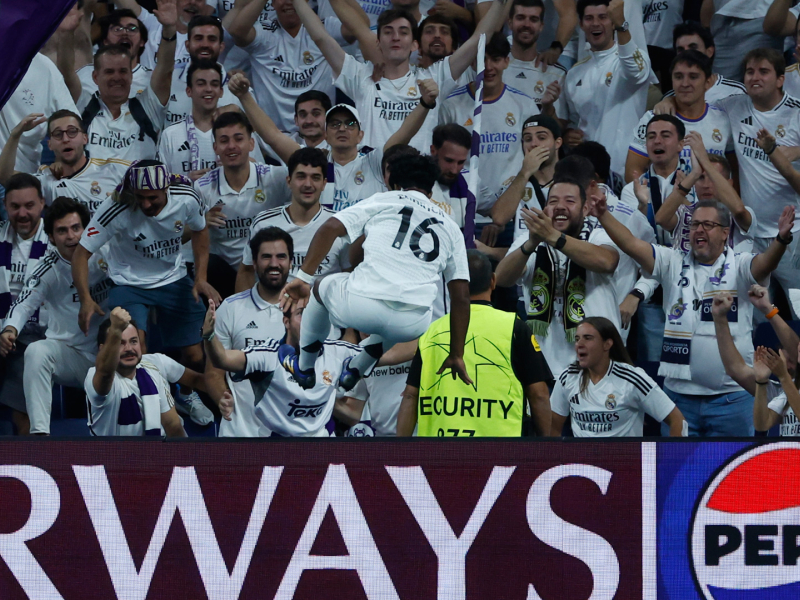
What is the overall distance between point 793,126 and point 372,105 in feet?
12.2

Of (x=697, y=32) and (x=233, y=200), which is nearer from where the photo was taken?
(x=233, y=200)

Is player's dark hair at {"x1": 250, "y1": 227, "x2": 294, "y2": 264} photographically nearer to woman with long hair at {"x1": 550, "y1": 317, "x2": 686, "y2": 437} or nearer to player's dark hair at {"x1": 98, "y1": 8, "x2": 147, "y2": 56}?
woman with long hair at {"x1": 550, "y1": 317, "x2": 686, "y2": 437}

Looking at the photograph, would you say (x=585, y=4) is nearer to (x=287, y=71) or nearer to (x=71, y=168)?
(x=287, y=71)

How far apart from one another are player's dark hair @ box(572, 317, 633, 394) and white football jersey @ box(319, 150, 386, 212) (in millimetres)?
2650

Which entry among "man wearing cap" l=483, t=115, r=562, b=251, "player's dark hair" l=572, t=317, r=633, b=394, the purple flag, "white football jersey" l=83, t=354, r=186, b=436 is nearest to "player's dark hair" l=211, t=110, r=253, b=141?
"man wearing cap" l=483, t=115, r=562, b=251

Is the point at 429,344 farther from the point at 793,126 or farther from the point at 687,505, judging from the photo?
the point at 793,126

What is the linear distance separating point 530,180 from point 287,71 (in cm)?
304

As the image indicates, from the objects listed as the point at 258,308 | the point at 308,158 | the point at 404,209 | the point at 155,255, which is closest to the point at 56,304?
the point at 155,255

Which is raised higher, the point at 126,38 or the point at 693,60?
the point at 126,38

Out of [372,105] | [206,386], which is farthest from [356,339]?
[372,105]

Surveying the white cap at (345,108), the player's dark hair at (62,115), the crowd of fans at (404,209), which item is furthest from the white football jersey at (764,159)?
the player's dark hair at (62,115)

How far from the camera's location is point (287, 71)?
11.5 metres

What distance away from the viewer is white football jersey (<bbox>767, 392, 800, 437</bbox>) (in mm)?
7777

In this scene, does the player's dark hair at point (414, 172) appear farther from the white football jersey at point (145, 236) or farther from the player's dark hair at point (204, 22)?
the player's dark hair at point (204, 22)
